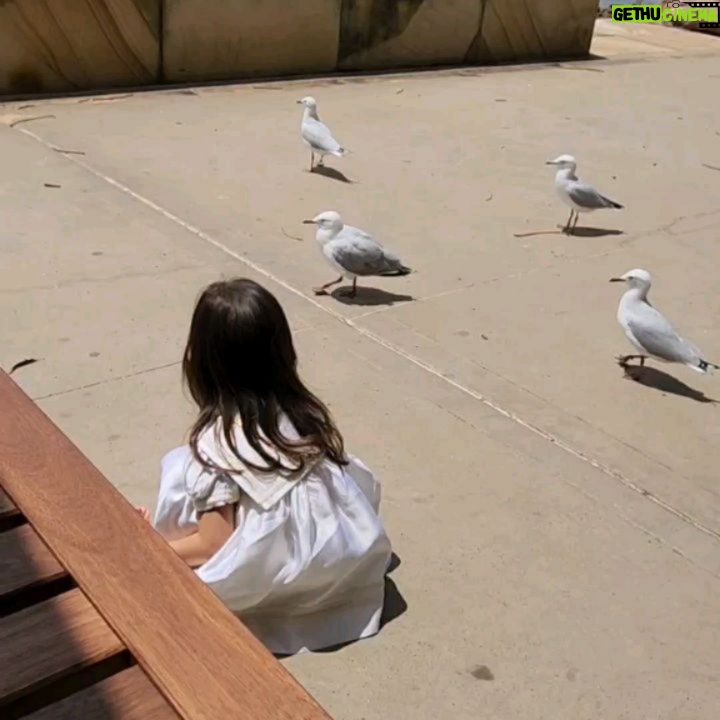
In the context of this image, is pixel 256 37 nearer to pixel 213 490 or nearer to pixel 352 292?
pixel 352 292

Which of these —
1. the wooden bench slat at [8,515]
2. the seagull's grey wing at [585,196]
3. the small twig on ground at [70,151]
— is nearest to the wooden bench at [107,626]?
the wooden bench slat at [8,515]

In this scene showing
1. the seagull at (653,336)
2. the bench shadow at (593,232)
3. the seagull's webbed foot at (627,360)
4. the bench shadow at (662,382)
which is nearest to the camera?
the seagull at (653,336)

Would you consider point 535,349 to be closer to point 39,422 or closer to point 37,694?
point 39,422

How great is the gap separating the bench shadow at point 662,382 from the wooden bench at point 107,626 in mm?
2790

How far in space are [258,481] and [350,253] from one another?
249 centimetres

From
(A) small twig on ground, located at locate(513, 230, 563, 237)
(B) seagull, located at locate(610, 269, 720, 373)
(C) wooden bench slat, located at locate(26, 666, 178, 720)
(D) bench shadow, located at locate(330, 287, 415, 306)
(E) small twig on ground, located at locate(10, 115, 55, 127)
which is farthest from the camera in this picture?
(E) small twig on ground, located at locate(10, 115, 55, 127)

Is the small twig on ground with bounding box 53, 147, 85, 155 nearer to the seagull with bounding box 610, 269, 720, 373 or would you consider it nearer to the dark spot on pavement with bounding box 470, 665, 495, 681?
the seagull with bounding box 610, 269, 720, 373

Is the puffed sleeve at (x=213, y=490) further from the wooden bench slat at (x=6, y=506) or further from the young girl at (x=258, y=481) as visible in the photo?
the wooden bench slat at (x=6, y=506)

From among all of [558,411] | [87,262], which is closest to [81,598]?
[558,411]

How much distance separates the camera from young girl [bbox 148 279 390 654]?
7.97 feet

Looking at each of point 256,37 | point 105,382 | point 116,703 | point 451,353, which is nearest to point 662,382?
point 451,353

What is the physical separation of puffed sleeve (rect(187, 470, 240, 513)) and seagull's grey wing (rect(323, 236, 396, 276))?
8.03 feet

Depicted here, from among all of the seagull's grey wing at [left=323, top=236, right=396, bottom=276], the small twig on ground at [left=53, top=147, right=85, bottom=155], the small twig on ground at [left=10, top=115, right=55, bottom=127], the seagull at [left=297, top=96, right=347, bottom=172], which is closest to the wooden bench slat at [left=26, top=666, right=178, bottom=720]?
the seagull's grey wing at [left=323, top=236, right=396, bottom=276]

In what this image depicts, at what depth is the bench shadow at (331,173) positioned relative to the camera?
687cm
